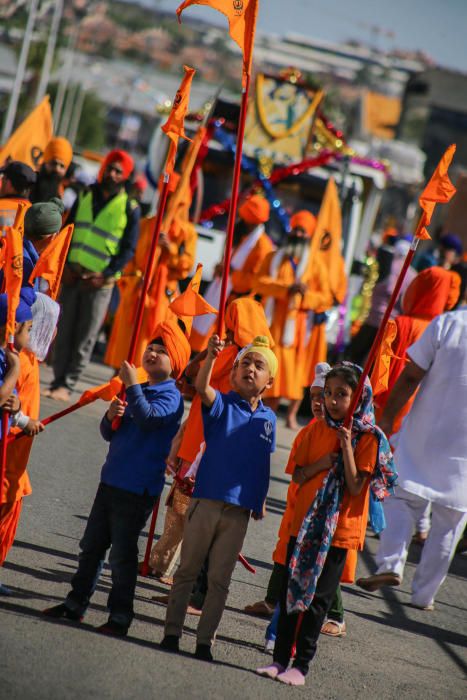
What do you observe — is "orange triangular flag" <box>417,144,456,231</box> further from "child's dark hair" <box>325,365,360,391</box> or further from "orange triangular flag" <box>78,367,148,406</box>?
"orange triangular flag" <box>78,367,148,406</box>

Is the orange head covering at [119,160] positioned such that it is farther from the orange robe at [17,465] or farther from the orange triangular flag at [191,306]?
the orange robe at [17,465]

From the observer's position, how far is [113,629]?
557cm

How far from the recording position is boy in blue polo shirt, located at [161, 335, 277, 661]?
5.55m

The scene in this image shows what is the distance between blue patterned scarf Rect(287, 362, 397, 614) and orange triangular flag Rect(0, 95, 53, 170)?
245 inches

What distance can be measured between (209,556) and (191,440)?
31.9 inches

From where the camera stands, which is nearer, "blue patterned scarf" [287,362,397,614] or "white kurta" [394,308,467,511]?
"blue patterned scarf" [287,362,397,614]

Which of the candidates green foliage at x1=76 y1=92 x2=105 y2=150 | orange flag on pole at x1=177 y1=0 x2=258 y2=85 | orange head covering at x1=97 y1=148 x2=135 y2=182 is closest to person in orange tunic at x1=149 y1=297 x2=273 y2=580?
orange flag on pole at x1=177 y1=0 x2=258 y2=85

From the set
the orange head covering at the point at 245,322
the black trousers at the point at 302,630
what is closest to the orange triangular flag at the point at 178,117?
the orange head covering at the point at 245,322

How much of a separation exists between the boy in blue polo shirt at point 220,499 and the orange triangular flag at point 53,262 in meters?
1.27

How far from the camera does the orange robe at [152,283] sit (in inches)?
470

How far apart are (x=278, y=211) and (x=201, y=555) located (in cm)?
1001

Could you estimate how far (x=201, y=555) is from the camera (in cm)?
561

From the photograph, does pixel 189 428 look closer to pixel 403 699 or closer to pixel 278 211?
pixel 403 699

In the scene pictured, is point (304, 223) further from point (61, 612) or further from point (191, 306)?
point (61, 612)
